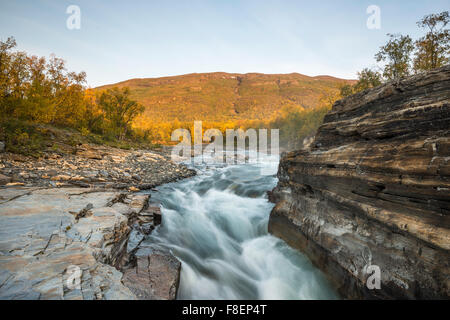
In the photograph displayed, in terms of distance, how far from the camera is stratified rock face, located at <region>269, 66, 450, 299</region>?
10.8ft

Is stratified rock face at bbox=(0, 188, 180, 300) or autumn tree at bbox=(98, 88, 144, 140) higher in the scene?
autumn tree at bbox=(98, 88, 144, 140)

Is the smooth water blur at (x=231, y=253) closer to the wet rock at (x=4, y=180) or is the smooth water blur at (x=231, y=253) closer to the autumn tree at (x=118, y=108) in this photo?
the wet rock at (x=4, y=180)

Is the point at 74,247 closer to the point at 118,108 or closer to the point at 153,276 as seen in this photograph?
the point at 153,276

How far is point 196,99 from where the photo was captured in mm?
196875

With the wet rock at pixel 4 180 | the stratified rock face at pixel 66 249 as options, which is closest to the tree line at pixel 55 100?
the wet rock at pixel 4 180

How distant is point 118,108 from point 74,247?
2622 centimetres

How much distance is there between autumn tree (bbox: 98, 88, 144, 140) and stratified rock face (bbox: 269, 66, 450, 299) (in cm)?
2507

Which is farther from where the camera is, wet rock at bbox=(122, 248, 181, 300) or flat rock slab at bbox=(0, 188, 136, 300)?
wet rock at bbox=(122, 248, 181, 300)

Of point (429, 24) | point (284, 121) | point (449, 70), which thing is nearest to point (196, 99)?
point (284, 121)

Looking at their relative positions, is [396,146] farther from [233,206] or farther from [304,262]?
[233,206]

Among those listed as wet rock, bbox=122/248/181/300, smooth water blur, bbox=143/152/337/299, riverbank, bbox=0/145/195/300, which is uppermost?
riverbank, bbox=0/145/195/300

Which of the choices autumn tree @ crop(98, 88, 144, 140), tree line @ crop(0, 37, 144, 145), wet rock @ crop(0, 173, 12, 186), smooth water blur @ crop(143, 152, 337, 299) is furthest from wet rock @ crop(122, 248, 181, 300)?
autumn tree @ crop(98, 88, 144, 140)

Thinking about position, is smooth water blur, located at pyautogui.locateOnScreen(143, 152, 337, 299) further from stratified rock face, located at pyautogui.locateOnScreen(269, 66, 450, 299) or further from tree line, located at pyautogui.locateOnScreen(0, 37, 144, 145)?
tree line, located at pyautogui.locateOnScreen(0, 37, 144, 145)
